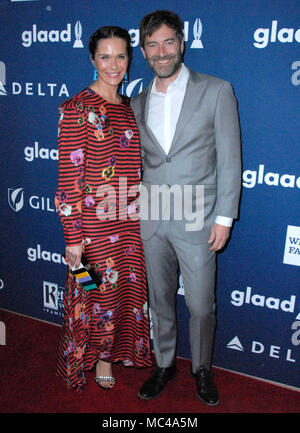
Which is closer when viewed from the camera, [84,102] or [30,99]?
[84,102]

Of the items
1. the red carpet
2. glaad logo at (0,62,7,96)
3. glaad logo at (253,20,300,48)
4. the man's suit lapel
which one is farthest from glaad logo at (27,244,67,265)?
glaad logo at (253,20,300,48)

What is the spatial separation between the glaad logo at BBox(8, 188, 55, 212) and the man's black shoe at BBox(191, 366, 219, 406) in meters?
1.37

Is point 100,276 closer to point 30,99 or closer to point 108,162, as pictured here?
point 108,162

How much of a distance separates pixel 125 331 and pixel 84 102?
1.19 m

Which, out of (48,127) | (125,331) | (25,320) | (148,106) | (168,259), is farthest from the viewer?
A: (25,320)

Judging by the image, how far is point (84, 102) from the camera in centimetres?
171

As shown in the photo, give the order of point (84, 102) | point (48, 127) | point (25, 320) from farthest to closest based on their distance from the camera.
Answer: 1. point (25, 320)
2. point (48, 127)
3. point (84, 102)

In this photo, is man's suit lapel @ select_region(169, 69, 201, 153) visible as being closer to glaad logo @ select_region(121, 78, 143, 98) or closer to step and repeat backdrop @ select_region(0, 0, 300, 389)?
step and repeat backdrop @ select_region(0, 0, 300, 389)

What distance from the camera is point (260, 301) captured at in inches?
83.7

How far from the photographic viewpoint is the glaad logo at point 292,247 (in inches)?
77.5

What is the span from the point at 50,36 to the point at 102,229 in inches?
49.8

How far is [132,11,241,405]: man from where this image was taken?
1693 mm

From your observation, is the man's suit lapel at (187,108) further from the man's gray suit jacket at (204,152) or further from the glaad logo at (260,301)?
the glaad logo at (260,301)
